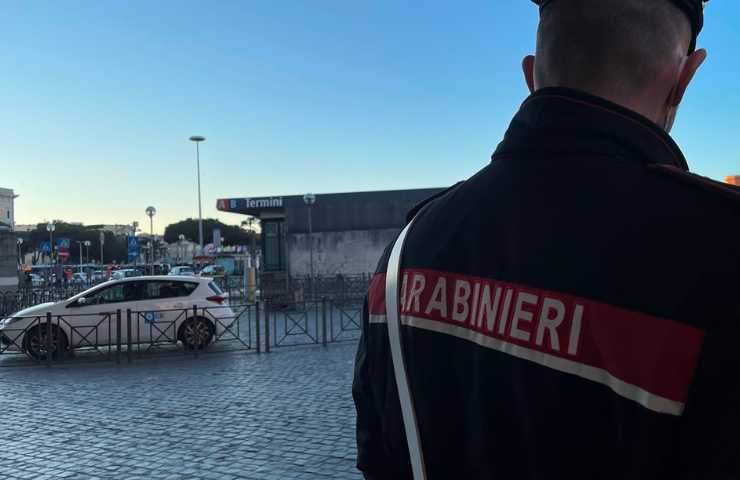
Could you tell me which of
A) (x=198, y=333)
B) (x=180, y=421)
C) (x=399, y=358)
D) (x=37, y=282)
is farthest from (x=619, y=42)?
(x=37, y=282)

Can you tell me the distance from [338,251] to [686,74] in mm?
29122

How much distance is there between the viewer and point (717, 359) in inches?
40.1

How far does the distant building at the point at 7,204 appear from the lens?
307 ft

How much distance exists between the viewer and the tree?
309 feet

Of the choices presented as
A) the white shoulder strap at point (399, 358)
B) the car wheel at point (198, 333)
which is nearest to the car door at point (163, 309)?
the car wheel at point (198, 333)

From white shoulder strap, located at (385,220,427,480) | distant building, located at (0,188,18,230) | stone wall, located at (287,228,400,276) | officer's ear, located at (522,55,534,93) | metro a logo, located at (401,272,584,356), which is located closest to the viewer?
metro a logo, located at (401,272,584,356)

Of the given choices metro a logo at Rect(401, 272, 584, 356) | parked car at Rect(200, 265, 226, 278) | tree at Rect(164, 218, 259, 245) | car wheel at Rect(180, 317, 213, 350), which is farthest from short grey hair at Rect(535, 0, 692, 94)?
tree at Rect(164, 218, 259, 245)

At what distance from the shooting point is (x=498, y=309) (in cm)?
124

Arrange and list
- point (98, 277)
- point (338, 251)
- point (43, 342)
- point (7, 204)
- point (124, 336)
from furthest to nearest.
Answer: point (7, 204)
point (98, 277)
point (338, 251)
point (124, 336)
point (43, 342)

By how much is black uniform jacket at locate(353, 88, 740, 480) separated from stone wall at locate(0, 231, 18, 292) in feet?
93.4

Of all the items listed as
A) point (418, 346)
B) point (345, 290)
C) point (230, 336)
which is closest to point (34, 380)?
point (230, 336)

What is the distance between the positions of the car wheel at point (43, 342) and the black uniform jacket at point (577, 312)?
1305cm

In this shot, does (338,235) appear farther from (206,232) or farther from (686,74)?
(206,232)

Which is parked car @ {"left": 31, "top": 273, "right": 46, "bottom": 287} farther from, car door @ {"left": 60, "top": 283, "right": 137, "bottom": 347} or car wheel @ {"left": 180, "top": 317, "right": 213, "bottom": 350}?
car wheel @ {"left": 180, "top": 317, "right": 213, "bottom": 350}
